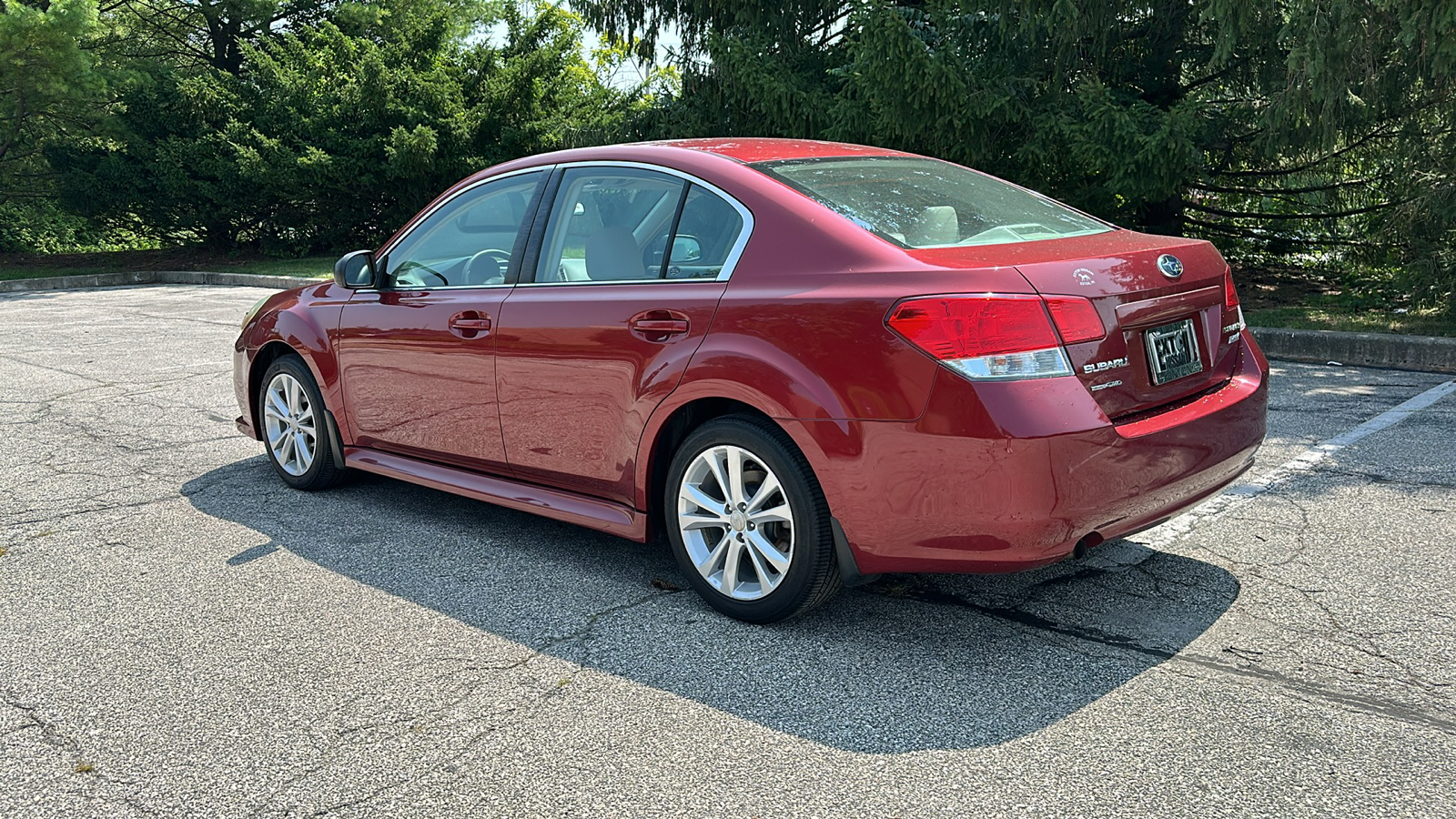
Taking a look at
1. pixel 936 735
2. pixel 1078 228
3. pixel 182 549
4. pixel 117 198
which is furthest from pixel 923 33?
pixel 117 198

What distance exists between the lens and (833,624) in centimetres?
399

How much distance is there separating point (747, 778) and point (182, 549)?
9.87ft

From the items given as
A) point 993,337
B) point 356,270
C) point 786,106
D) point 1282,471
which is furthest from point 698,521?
point 786,106

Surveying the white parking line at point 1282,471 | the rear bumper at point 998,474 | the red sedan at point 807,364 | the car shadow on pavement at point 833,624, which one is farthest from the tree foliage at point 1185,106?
the rear bumper at point 998,474

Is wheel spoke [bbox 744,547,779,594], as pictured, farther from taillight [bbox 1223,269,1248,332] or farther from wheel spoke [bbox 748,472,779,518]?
taillight [bbox 1223,269,1248,332]

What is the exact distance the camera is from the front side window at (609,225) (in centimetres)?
434

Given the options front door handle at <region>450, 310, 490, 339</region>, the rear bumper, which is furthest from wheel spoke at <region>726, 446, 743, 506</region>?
front door handle at <region>450, 310, 490, 339</region>

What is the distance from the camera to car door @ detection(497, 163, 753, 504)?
4.11 meters

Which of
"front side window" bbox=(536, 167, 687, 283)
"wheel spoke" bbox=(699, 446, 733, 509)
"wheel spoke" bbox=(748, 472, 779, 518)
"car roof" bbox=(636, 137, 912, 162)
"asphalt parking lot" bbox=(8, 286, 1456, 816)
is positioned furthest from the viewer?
"car roof" bbox=(636, 137, 912, 162)

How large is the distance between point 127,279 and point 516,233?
20.1 m

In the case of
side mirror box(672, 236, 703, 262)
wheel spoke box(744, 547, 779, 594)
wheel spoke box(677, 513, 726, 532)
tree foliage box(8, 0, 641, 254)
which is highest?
tree foliage box(8, 0, 641, 254)

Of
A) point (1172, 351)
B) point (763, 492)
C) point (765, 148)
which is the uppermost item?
point (765, 148)

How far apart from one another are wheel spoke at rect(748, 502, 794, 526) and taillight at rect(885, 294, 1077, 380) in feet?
2.30

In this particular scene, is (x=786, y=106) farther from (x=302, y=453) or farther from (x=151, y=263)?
(x=151, y=263)
